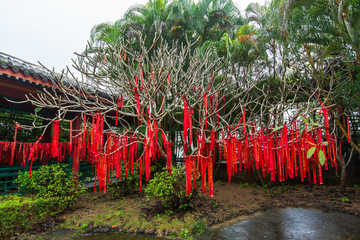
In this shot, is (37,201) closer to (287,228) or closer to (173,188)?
(173,188)

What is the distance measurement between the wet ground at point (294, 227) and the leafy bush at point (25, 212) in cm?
420

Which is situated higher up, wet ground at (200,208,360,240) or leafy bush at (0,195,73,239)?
leafy bush at (0,195,73,239)

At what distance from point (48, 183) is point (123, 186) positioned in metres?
2.45

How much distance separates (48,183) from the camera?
22.6 feet

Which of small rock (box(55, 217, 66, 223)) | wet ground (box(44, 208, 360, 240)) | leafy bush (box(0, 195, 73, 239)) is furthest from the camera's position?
small rock (box(55, 217, 66, 223))

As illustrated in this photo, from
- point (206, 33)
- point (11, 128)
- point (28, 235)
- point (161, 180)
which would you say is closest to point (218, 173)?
point (161, 180)

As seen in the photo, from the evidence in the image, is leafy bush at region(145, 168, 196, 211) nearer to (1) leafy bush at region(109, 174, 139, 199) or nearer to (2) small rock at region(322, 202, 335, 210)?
(1) leafy bush at region(109, 174, 139, 199)

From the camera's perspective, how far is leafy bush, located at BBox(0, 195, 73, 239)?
5.24m

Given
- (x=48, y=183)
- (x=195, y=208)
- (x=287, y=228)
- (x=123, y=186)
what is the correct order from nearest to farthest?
(x=287, y=228) → (x=48, y=183) → (x=195, y=208) → (x=123, y=186)

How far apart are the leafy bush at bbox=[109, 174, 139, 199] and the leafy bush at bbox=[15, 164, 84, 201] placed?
149 cm

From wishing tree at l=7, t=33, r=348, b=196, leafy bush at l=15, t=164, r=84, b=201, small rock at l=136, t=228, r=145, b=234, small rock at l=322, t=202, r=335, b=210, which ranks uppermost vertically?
wishing tree at l=7, t=33, r=348, b=196

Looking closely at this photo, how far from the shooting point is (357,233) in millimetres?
5758

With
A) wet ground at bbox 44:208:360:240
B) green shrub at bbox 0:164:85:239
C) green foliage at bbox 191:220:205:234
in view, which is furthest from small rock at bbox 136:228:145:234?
green shrub at bbox 0:164:85:239

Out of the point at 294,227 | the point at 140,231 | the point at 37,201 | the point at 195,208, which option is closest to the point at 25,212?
the point at 37,201
